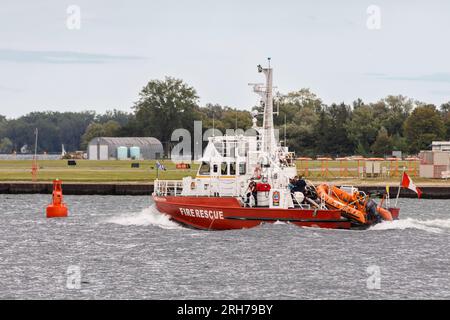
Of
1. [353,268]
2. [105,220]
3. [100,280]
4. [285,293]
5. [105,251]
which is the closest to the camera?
[285,293]

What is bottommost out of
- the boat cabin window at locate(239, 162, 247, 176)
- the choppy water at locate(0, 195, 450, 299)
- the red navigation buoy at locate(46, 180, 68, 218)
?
the choppy water at locate(0, 195, 450, 299)

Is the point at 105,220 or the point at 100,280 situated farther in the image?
the point at 105,220

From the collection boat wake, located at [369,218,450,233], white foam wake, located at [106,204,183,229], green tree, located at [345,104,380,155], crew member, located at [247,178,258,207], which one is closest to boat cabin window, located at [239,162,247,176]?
crew member, located at [247,178,258,207]

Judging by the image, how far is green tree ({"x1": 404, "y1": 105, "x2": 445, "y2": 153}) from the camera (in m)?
170

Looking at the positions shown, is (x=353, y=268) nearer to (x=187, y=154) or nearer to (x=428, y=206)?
(x=428, y=206)

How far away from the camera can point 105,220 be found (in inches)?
2635

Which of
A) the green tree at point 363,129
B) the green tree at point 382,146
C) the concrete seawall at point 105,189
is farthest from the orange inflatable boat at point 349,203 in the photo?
the green tree at point 363,129

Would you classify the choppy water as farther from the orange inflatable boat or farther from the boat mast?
the boat mast

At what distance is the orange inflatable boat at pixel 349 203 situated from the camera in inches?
2105

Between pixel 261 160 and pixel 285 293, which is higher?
pixel 261 160

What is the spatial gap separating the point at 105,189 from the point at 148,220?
32.0 m

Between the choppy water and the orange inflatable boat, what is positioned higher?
the orange inflatable boat
